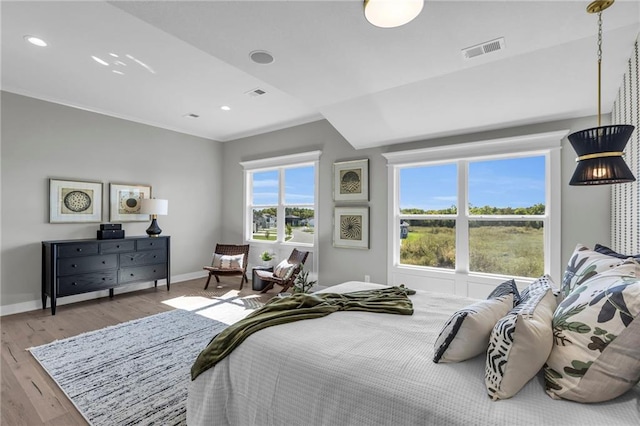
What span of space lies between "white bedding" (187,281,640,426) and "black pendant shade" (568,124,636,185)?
3.02 feet

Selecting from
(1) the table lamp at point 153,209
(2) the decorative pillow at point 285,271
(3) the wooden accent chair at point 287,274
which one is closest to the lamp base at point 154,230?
(1) the table lamp at point 153,209

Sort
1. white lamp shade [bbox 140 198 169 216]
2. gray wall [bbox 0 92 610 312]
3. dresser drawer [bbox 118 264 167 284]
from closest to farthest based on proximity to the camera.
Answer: gray wall [bbox 0 92 610 312]
dresser drawer [bbox 118 264 167 284]
white lamp shade [bbox 140 198 169 216]

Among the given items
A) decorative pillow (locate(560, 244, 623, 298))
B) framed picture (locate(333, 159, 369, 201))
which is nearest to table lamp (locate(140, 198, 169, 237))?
framed picture (locate(333, 159, 369, 201))

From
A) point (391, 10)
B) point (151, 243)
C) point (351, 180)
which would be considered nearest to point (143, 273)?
point (151, 243)

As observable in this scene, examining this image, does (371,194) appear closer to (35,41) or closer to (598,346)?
Answer: (598,346)

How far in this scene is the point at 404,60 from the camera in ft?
8.77

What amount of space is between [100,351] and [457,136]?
459cm

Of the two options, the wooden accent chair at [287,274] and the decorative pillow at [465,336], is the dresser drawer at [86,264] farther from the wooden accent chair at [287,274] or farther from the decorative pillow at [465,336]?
the decorative pillow at [465,336]

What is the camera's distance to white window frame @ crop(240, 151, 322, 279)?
204 inches

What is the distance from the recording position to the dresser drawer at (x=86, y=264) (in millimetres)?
4031

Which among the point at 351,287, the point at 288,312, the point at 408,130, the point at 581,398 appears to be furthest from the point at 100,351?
the point at 408,130

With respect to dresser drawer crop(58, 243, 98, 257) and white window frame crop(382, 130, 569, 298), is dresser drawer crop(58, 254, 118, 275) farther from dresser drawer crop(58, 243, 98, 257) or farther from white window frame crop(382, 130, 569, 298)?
white window frame crop(382, 130, 569, 298)

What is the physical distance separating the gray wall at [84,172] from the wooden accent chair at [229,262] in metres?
0.85

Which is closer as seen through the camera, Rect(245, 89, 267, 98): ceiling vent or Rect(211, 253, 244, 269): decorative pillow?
Rect(245, 89, 267, 98): ceiling vent
